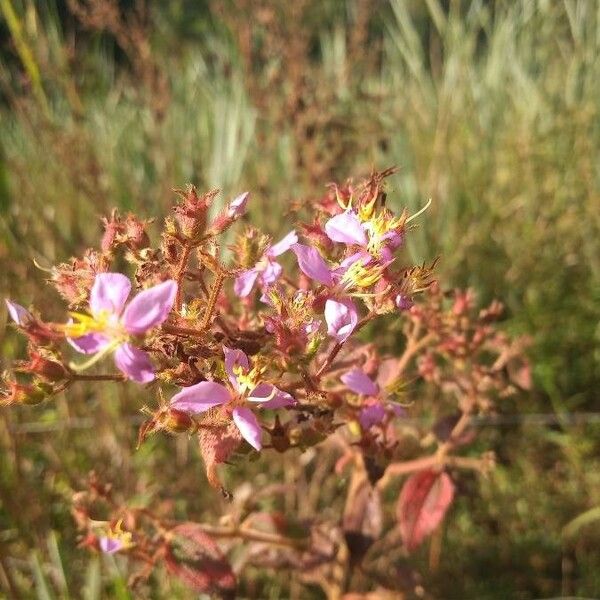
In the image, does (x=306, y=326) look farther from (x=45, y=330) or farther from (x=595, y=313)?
(x=595, y=313)

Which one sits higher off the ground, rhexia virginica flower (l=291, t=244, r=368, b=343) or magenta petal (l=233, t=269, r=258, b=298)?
magenta petal (l=233, t=269, r=258, b=298)

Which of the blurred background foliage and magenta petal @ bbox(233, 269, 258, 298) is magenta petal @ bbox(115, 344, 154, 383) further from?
the blurred background foliage

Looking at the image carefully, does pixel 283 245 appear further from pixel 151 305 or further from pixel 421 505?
pixel 421 505

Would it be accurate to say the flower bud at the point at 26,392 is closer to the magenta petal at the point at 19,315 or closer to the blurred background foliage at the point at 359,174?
the magenta petal at the point at 19,315

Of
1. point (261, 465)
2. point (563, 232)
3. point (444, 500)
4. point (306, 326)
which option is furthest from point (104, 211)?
point (563, 232)

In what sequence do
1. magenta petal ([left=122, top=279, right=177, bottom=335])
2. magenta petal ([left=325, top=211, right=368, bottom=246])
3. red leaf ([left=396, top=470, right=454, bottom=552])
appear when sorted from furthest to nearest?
red leaf ([left=396, top=470, right=454, bottom=552]) → magenta petal ([left=325, top=211, right=368, bottom=246]) → magenta petal ([left=122, top=279, right=177, bottom=335])

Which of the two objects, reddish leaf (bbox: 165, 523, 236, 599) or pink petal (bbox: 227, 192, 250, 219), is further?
reddish leaf (bbox: 165, 523, 236, 599)

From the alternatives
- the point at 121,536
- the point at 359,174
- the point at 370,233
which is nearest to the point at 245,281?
the point at 370,233

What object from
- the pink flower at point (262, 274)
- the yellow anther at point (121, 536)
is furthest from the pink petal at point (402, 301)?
the yellow anther at point (121, 536)

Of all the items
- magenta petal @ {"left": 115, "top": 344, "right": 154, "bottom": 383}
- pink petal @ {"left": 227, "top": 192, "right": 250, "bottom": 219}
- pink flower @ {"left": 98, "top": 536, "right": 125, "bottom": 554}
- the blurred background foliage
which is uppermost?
the blurred background foliage

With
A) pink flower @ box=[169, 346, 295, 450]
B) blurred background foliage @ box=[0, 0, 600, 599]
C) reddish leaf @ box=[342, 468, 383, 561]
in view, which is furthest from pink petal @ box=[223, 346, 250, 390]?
blurred background foliage @ box=[0, 0, 600, 599]
